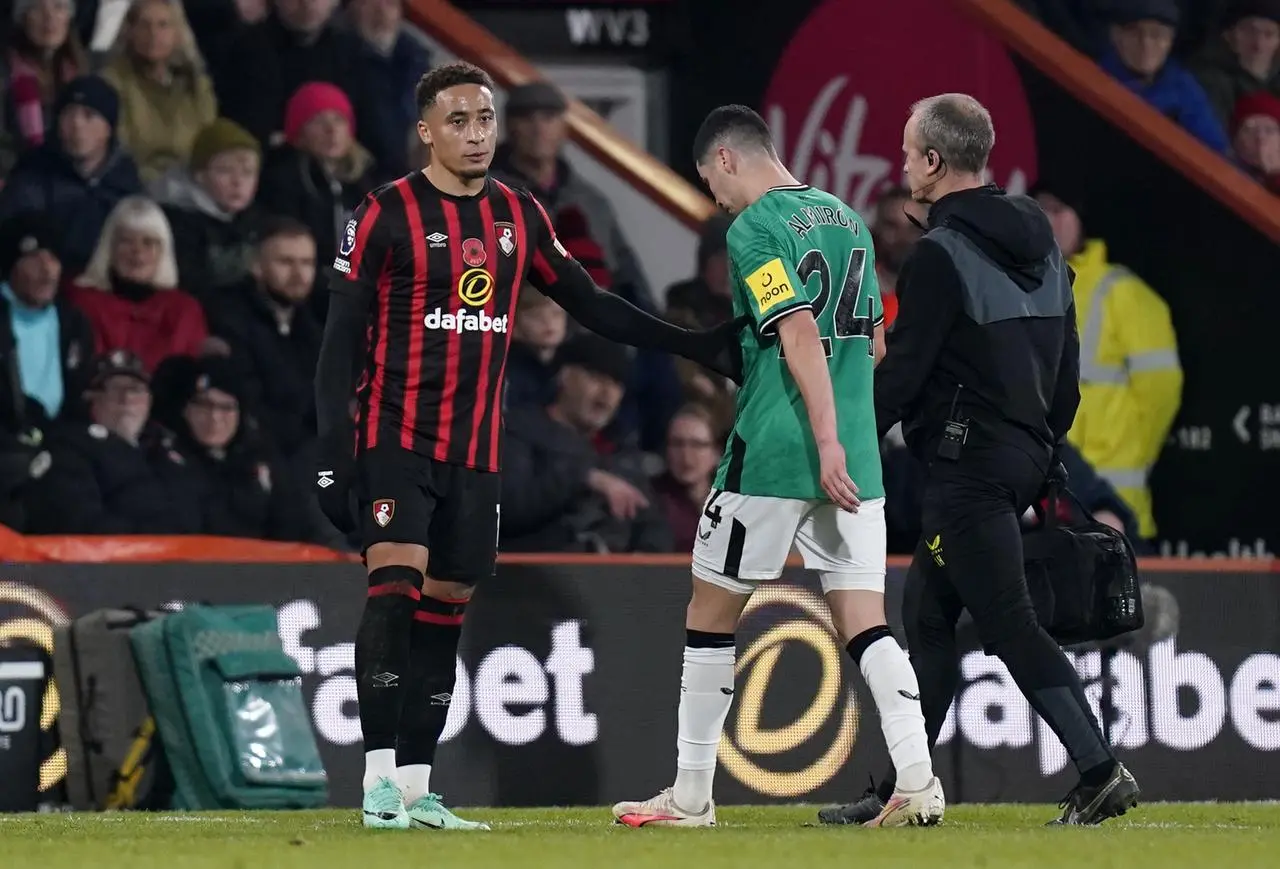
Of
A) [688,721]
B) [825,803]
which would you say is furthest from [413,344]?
[825,803]

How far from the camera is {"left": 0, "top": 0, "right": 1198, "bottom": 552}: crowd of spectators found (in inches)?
393

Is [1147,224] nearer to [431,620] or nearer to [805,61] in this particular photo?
[805,61]

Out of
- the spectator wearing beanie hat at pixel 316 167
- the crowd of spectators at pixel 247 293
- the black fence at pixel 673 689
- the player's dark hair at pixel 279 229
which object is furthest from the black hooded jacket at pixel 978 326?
the spectator wearing beanie hat at pixel 316 167

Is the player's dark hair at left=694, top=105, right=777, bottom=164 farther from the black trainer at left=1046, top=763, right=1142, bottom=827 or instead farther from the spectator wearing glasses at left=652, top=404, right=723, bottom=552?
the spectator wearing glasses at left=652, top=404, right=723, bottom=552

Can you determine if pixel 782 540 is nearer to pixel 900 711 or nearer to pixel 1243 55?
pixel 900 711

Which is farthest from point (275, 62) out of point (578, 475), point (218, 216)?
point (578, 475)

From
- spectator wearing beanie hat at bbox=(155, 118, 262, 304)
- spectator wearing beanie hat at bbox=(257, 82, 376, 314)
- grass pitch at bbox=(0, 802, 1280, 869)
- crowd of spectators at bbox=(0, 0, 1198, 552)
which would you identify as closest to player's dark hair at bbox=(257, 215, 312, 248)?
crowd of spectators at bbox=(0, 0, 1198, 552)

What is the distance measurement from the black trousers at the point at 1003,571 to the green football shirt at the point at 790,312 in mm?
219

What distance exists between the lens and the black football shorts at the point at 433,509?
21.3 feet

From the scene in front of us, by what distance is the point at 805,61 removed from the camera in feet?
41.7

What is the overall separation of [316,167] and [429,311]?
4.29 m

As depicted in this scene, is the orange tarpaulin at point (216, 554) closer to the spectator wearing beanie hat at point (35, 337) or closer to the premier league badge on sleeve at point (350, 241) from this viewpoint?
the spectator wearing beanie hat at point (35, 337)

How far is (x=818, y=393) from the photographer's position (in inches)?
249

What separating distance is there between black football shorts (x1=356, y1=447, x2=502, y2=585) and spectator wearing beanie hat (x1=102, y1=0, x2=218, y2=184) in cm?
455
